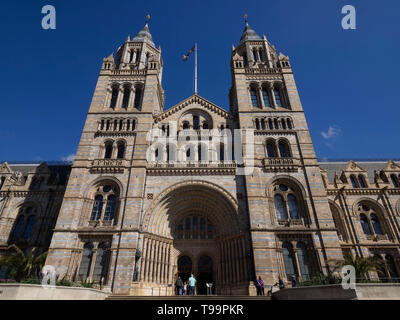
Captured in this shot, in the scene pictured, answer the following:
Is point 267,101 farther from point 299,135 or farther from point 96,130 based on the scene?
point 96,130

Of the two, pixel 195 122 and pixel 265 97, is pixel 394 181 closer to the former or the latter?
pixel 265 97

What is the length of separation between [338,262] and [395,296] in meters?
4.75

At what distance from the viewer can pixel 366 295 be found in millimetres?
10602

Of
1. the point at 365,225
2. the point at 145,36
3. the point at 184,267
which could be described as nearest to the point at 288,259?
the point at 184,267

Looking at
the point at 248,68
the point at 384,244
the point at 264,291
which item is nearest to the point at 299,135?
the point at 248,68

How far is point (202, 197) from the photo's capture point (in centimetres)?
2136

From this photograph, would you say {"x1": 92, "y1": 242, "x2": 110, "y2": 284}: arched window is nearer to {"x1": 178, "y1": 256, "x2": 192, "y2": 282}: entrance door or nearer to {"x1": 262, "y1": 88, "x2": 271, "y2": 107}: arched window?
{"x1": 178, "y1": 256, "x2": 192, "y2": 282}: entrance door

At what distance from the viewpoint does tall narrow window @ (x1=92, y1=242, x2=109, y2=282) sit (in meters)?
17.5

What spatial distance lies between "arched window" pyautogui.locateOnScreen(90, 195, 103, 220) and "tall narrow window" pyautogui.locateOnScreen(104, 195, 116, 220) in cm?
61

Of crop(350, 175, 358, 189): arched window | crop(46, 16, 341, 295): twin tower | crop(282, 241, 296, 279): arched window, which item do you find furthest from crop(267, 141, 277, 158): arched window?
crop(350, 175, 358, 189): arched window

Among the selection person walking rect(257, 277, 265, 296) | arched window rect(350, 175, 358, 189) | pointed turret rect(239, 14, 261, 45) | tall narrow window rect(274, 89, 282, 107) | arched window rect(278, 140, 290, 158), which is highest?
pointed turret rect(239, 14, 261, 45)

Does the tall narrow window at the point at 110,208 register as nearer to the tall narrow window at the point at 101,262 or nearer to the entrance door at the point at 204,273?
the tall narrow window at the point at 101,262

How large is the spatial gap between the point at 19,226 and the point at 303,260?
2719 cm

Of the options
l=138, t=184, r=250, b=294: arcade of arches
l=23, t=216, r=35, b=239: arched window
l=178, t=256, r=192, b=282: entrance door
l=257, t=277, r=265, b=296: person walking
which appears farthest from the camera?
l=23, t=216, r=35, b=239: arched window
